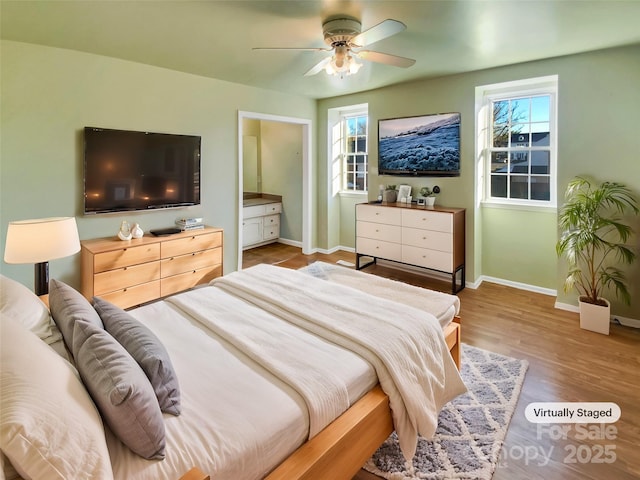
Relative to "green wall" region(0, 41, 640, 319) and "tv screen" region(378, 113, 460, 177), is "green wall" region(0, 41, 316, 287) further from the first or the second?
"tv screen" region(378, 113, 460, 177)

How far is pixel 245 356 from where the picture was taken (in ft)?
5.37

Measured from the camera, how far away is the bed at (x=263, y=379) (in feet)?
3.38

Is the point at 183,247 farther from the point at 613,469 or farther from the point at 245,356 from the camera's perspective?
the point at 613,469

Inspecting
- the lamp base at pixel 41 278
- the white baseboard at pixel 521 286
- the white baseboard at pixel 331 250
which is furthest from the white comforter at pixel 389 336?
the white baseboard at pixel 331 250

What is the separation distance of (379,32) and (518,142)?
265 centimetres

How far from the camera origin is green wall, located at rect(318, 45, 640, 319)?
3.26m

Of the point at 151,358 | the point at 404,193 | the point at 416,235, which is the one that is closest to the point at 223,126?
the point at 404,193

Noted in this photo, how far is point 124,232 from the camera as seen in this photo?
3635 millimetres

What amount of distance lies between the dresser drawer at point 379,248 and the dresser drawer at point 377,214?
0.91 feet

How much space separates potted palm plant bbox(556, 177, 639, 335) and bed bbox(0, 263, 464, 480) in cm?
174

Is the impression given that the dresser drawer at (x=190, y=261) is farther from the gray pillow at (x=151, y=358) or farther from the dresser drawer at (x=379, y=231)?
the gray pillow at (x=151, y=358)

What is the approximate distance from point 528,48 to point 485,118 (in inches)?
45.3

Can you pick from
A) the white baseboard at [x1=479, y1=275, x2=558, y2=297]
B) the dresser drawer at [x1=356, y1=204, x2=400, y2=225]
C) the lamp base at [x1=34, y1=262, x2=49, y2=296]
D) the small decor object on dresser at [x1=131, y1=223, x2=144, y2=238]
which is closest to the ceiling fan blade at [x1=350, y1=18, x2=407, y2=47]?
the dresser drawer at [x1=356, y1=204, x2=400, y2=225]

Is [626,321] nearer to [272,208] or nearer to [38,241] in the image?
[38,241]
